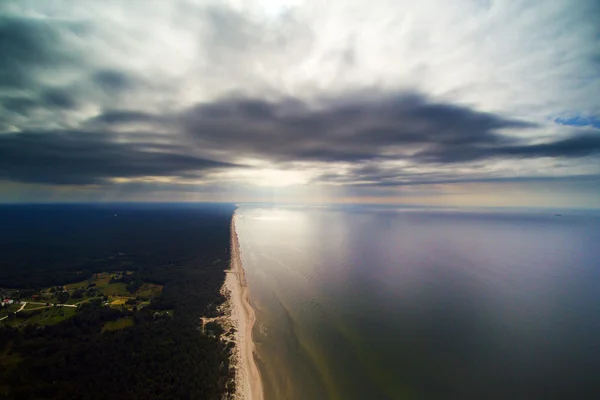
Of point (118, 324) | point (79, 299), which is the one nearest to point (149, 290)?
point (79, 299)

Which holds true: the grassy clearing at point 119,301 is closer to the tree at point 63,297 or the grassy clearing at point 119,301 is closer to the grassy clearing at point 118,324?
the grassy clearing at point 118,324

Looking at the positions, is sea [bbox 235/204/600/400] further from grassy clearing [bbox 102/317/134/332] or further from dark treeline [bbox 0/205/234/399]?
grassy clearing [bbox 102/317/134/332]

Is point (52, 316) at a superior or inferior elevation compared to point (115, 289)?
superior

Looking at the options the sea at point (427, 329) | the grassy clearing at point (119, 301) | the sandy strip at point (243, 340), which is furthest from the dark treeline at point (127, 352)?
the sea at point (427, 329)

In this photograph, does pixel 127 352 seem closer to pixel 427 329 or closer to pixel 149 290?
pixel 149 290

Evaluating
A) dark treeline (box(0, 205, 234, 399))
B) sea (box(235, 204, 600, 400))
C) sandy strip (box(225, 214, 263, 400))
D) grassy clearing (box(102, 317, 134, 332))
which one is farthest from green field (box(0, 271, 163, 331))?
sea (box(235, 204, 600, 400))

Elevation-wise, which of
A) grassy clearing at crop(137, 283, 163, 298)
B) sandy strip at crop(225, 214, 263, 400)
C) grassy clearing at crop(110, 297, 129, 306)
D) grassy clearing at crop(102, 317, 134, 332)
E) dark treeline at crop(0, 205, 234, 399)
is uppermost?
dark treeline at crop(0, 205, 234, 399)
